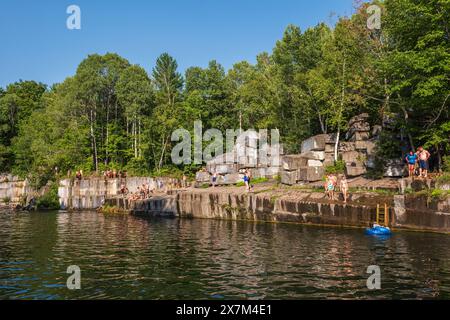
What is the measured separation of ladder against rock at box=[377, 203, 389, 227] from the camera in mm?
25697

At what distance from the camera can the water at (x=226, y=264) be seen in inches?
502

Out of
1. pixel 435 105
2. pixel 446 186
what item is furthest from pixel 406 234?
pixel 435 105

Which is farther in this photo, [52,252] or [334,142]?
[334,142]

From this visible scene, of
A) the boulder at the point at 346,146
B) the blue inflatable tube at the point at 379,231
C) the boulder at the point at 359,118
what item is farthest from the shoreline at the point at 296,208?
the boulder at the point at 359,118

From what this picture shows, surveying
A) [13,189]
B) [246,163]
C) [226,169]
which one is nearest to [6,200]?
[13,189]

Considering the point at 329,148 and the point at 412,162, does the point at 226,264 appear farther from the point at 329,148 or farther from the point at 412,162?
the point at 329,148

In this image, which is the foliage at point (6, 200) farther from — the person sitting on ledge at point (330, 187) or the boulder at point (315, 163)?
the person sitting on ledge at point (330, 187)

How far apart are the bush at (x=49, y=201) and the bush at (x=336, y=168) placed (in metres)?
37.1

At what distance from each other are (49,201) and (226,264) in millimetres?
45621

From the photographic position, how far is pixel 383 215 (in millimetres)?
26000

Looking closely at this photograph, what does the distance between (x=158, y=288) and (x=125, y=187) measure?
3889cm

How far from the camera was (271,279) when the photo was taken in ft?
46.3

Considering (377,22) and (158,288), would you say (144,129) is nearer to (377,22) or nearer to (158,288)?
(377,22)

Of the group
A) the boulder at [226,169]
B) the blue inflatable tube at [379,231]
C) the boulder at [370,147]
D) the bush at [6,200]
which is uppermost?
the boulder at [370,147]
